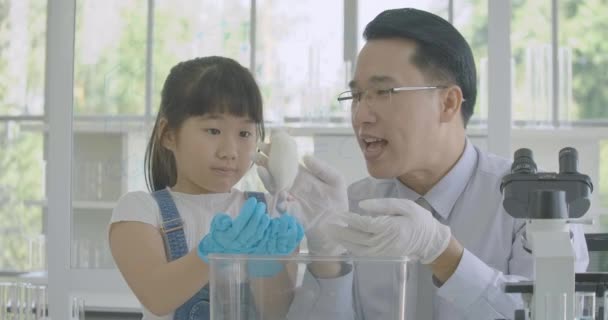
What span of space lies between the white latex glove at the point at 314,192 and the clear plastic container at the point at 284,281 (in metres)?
0.27

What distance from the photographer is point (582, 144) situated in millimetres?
3564

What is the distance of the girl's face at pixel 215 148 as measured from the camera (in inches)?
64.4

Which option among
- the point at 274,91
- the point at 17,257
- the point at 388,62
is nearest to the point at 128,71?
the point at 274,91

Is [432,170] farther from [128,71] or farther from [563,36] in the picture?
[563,36]

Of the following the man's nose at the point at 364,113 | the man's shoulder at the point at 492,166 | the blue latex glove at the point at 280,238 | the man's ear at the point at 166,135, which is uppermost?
the man's nose at the point at 364,113

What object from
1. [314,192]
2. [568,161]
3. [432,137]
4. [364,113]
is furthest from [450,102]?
[568,161]

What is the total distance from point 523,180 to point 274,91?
2.52 metres

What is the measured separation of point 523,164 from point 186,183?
825 mm

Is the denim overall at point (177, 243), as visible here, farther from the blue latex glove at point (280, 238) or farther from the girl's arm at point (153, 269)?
the blue latex glove at point (280, 238)

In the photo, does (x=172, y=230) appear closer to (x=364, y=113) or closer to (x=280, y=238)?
(x=364, y=113)

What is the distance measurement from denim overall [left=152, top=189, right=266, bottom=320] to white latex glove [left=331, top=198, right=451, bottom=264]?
41 centimetres

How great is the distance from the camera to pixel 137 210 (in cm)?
161

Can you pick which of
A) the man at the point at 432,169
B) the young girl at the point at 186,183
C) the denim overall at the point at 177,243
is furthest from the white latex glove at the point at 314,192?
the denim overall at the point at 177,243

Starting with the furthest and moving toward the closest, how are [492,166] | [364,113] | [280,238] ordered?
[492,166] → [364,113] → [280,238]
